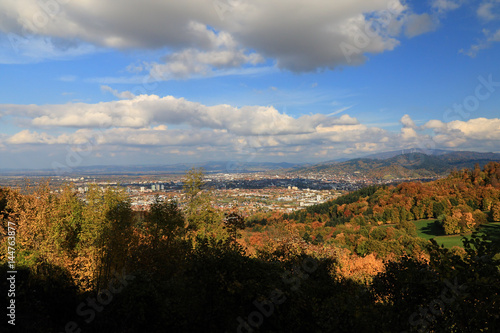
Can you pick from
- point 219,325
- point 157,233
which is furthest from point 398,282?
point 157,233

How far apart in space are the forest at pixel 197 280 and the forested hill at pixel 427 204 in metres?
64.3

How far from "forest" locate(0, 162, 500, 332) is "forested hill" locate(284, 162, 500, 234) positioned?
211ft

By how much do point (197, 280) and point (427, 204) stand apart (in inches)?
3685

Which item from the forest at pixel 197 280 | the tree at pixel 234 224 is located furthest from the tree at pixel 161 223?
the tree at pixel 234 224

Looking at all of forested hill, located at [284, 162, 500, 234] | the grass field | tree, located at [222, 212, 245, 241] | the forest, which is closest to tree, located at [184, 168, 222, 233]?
the forest

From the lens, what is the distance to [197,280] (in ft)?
33.9

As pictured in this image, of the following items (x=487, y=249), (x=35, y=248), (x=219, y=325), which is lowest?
(x=219, y=325)

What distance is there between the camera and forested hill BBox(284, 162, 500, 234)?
66919mm

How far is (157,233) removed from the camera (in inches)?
786

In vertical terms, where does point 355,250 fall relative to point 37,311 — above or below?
below

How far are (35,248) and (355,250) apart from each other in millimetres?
51241

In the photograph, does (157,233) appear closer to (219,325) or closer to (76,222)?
(76,222)

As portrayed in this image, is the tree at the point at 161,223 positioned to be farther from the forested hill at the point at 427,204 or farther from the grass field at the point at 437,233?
the forested hill at the point at 427,204

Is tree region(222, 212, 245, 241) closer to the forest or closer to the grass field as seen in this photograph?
the forest
